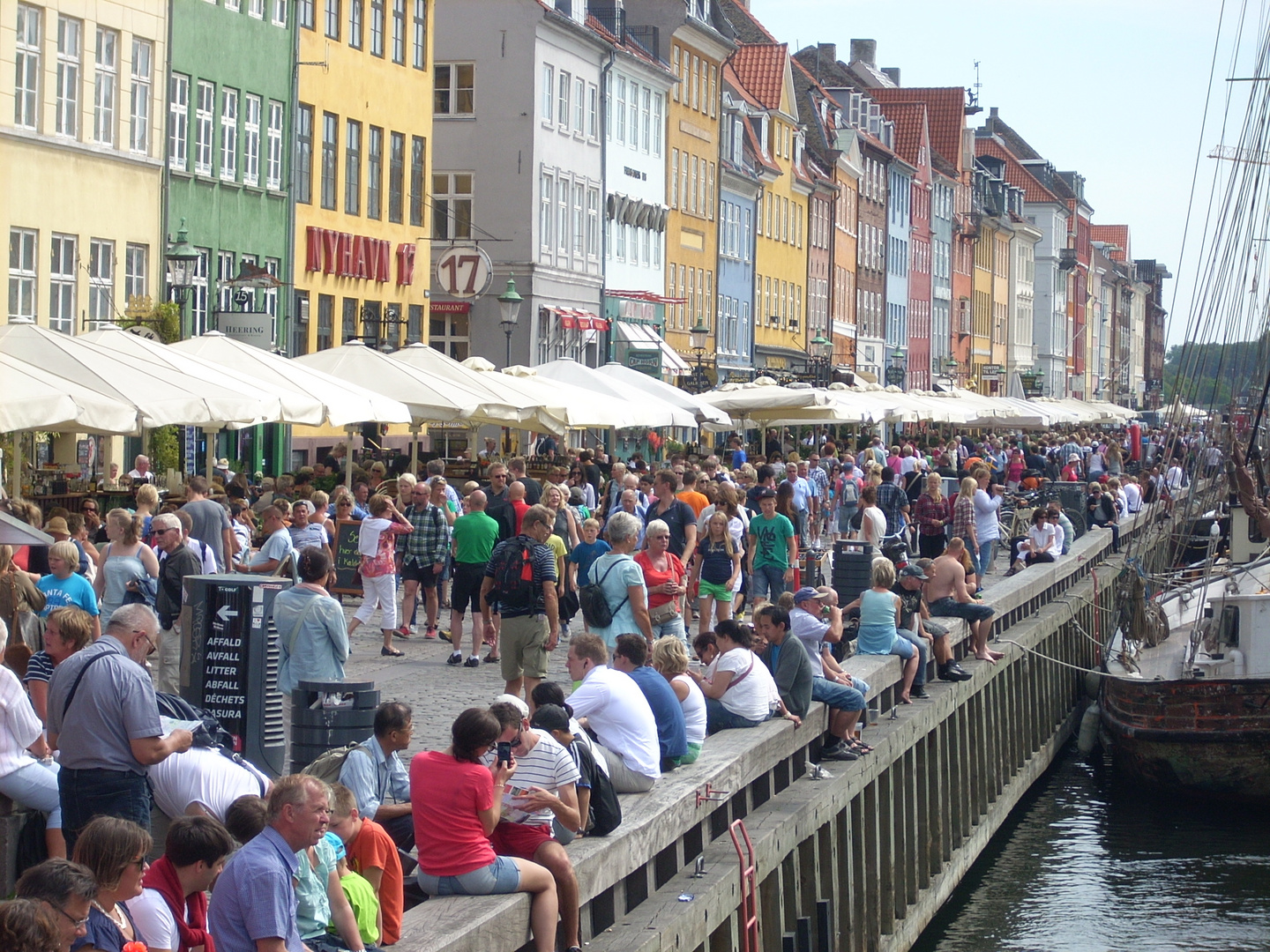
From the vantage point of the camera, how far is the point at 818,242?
84125mm

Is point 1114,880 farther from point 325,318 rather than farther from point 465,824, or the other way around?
point 325,318

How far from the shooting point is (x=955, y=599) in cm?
2234

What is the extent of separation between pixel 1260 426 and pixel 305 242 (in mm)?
19289

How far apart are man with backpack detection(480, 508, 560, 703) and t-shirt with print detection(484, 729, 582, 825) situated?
502 centimetres

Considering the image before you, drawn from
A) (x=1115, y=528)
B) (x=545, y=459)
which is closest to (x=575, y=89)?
(x=1115, y=528)

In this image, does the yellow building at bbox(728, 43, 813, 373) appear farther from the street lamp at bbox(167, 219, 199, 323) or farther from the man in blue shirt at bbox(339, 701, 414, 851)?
the man in blue shirt at bbox(339, 701, 414, 851)

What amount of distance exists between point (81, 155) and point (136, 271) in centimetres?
248

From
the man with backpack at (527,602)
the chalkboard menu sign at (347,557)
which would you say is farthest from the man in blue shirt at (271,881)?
the chalkboard menu sign at (347,557)

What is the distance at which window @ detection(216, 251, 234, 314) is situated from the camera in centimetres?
3603

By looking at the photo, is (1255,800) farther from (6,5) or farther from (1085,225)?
(1085,225)

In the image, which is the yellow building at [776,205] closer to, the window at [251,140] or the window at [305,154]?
the window at [305,154]

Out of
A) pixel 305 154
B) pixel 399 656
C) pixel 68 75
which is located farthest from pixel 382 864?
pixel 305 154

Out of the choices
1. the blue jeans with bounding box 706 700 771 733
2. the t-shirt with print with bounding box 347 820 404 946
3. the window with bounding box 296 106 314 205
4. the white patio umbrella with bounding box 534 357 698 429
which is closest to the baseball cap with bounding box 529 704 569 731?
the t-shirt with print with bounding box 347 820 404 946

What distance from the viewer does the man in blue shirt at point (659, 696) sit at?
1194cm
